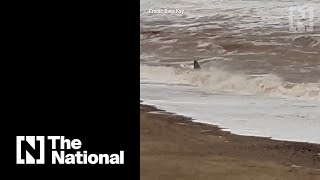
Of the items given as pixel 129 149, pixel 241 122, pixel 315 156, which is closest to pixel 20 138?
pixel 129 149

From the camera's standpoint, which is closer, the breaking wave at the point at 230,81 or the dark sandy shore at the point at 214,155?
the dark sandy shore at the point at 214,155

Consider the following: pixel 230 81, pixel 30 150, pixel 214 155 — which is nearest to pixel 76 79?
pixel 30 150

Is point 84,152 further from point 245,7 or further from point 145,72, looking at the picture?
point 245,7

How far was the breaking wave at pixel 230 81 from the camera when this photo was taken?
3.54 m

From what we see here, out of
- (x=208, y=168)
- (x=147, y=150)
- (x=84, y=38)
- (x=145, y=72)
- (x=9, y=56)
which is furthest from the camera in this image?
(x=145, y=72)

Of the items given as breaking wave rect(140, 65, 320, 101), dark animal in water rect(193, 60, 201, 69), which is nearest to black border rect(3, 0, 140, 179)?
breaking wave rect(140, 65, 320, 101)

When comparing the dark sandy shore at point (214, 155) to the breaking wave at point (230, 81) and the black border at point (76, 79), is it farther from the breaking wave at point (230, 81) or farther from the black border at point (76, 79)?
the breaking wave at point (230, 81)

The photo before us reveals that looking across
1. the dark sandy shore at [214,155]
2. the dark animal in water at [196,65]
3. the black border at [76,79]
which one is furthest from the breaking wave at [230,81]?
the dark sandy shore at [214,155]

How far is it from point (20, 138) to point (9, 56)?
57 centimetres

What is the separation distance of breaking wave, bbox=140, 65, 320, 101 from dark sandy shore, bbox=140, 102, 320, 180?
0.67 meters

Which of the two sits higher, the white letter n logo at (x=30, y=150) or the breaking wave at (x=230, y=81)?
the breaking wave at (x=230, y=81)

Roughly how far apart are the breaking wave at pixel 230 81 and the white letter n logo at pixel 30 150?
48.3 inches

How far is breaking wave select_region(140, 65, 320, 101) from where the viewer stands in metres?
3.54

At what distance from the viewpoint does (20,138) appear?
270 centimetres
